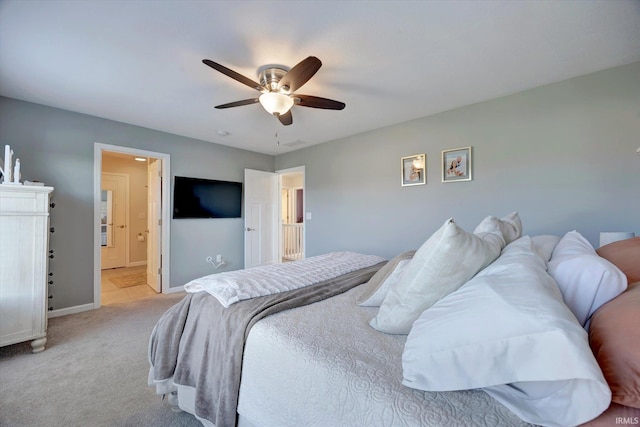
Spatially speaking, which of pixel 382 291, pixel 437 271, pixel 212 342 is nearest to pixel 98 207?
pixel 212 342

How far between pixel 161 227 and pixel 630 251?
15.9 ft

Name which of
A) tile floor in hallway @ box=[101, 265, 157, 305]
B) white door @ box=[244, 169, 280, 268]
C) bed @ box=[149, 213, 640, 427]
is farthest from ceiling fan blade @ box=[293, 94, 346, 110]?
tile floor in hallway @ box=[101, 265, 157, 305]

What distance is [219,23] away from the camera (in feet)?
5.65

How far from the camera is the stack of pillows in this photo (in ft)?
1.82

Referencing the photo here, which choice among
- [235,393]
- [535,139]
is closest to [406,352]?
[235,393]

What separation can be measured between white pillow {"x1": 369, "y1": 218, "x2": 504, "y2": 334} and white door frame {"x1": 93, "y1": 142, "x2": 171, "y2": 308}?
12.8 ft

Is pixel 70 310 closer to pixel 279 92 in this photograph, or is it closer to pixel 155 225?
pixel 155 225

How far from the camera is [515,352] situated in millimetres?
608

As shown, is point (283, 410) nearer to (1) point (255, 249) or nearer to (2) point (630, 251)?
(2) point (630, 251)

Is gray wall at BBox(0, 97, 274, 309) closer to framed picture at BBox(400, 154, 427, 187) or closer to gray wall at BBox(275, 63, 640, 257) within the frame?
gray wall at BBox(275, 63, 640, 257)

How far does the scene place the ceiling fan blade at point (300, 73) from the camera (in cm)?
173

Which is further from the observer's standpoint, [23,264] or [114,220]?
[114,220]

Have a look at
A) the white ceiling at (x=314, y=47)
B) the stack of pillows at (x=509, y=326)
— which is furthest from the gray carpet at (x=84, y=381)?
the white ceiling at (x=314, y=47)

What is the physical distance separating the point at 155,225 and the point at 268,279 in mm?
3386
